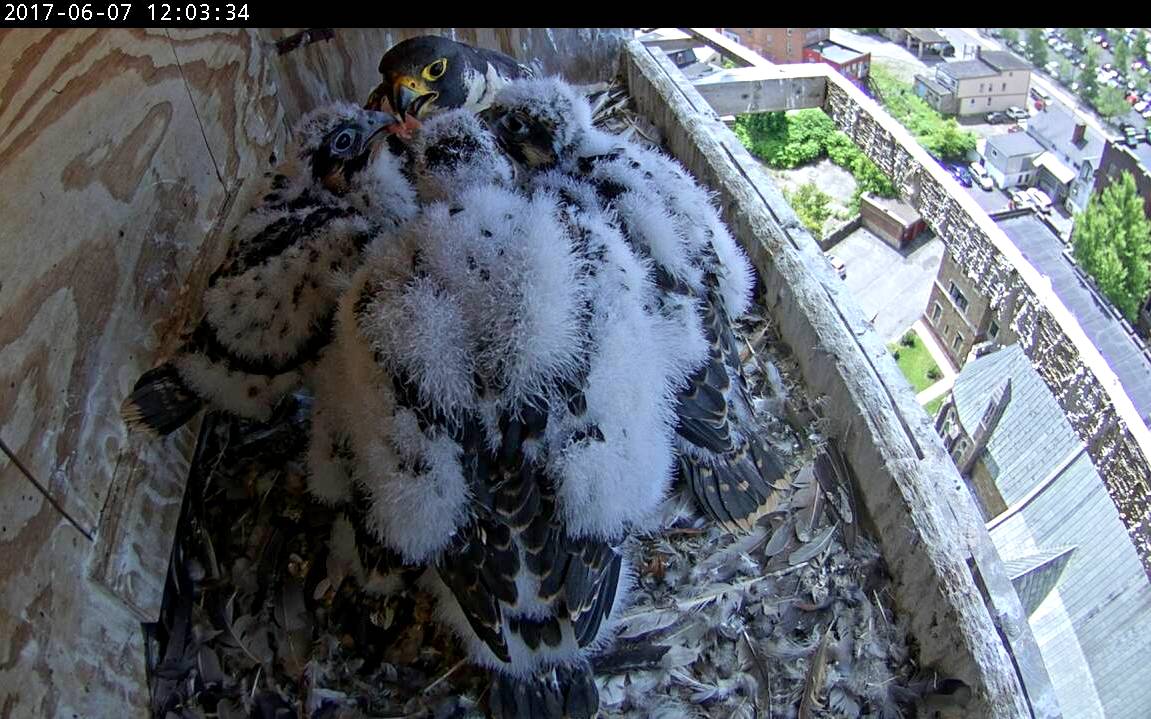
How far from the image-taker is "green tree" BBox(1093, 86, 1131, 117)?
5.23 metres

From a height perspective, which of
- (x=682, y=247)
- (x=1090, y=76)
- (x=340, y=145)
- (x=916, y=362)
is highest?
(x=340, y=145)

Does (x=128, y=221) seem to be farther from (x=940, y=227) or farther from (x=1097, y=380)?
(x=940, y=227)

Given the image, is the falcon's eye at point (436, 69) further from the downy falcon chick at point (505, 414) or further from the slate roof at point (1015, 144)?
the slate roof at point (1015, 144)

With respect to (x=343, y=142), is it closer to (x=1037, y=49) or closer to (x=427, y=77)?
(x=427, y=77)

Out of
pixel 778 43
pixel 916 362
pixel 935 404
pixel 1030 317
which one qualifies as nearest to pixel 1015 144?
pixel 778 43

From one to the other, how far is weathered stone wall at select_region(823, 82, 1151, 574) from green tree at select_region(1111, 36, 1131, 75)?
201cm

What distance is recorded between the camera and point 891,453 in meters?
1.67

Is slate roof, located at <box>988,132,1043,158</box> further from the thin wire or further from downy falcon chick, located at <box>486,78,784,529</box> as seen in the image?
the thin wire

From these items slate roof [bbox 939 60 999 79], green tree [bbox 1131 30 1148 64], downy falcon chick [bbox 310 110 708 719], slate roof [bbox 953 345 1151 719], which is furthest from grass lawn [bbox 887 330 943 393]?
downy falcon chick [bbox 310 110 708 719]

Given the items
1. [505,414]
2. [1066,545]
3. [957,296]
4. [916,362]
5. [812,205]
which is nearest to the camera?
[505,414]

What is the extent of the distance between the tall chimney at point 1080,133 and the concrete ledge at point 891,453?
13.3 ft

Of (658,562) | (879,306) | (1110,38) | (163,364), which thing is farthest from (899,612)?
(1110,38)

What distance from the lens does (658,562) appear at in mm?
1621

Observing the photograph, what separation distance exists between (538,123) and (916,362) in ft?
10.9
